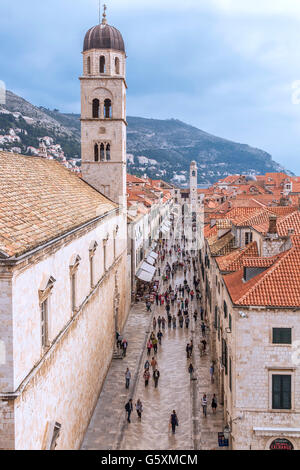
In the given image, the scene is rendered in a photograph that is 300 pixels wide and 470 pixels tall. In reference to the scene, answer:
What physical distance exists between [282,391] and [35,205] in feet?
36.7

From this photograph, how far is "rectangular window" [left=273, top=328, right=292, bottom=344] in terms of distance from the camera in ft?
55.7

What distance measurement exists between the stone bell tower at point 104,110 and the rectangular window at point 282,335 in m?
20.3

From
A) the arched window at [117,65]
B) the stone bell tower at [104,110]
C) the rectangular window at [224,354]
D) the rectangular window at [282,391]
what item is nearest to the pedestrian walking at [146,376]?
the rectangular window at [224,354]

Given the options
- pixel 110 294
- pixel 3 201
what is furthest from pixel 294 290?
pixel 110 294

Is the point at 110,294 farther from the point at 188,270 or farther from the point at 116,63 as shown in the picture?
the point at 188,270

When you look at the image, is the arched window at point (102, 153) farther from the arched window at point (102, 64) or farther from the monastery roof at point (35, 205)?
the monastery roof at point (35, 205)

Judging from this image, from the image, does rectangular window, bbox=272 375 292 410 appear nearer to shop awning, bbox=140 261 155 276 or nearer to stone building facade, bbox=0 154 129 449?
stone building facade, bbox=0 154 129 449

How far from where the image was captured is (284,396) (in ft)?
56.1

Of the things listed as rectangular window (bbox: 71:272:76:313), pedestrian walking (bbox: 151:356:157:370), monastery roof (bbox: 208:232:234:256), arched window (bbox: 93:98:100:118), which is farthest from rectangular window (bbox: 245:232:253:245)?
arched window (bbox: 93:98:100:118)

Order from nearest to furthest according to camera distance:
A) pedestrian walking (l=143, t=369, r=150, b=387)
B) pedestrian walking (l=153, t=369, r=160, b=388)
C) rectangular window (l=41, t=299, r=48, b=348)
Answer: rectangular window (l=41, t=299, r=48, b=348) < pedestrian walking (l=143, t=369, r=150, b=387) < pedestrian walking (l=153, t=369, r=160, b=388)

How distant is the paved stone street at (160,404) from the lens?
19781 millimetres

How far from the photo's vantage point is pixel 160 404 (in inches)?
920

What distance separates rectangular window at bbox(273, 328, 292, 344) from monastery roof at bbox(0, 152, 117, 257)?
27.6ft

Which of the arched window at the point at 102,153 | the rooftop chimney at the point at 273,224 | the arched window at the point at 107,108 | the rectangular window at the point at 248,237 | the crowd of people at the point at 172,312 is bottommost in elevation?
the crowd of people at the point at 172,312
